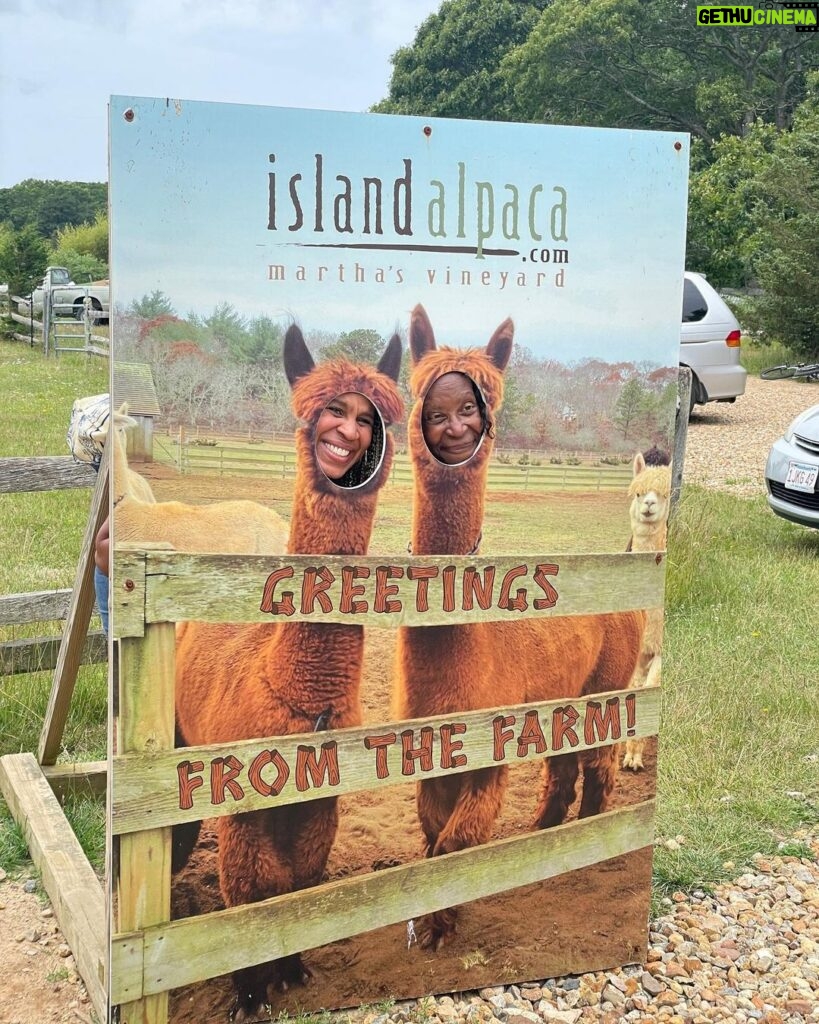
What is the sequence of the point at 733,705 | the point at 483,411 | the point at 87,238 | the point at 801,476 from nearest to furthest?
the point at 483,411 < the point at 733,705 < the point at 801,476 < the point at 87,238

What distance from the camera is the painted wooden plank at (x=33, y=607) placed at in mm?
4957

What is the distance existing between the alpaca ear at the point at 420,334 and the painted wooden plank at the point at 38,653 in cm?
274

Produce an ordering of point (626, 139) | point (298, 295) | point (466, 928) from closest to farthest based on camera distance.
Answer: point (298, 295) < point (626, 139) < point (466, 928)

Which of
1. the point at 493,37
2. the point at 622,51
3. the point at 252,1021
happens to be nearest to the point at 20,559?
the point at 252,1021

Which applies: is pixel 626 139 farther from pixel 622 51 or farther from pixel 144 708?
pixel 622 51

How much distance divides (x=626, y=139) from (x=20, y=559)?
5.72 metres

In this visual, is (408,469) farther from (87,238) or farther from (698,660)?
(87,238)

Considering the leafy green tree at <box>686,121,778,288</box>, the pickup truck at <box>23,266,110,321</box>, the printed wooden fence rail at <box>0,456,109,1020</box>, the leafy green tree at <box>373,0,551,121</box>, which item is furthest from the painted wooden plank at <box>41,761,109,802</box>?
the leafy green tree at <box>373,0,551,121</box>

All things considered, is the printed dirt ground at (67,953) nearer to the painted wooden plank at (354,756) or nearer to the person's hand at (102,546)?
the painted wooden plank at (354,756)

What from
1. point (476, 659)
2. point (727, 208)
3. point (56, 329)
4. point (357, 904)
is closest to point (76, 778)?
point (357, 904)

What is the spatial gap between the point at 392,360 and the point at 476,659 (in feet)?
2.60

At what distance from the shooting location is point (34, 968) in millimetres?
3305

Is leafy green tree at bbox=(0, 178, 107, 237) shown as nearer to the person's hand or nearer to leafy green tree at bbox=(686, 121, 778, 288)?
leafy green tree at bbox=(686, 121, 778, 288)

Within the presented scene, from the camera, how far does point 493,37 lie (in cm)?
5666
